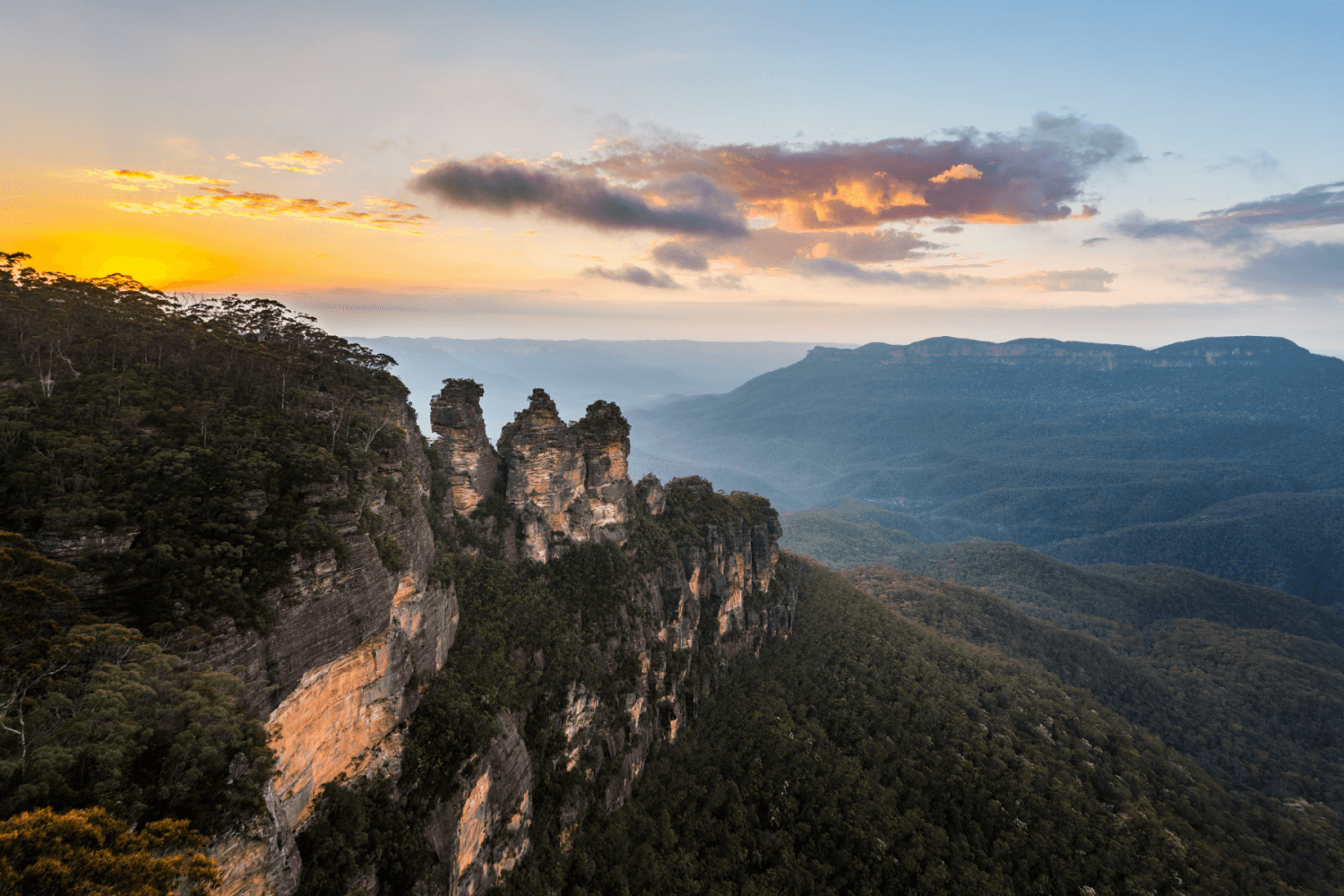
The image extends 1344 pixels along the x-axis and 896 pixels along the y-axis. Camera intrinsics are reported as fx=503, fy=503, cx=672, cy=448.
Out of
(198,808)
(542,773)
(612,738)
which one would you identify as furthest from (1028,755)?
(198,808)

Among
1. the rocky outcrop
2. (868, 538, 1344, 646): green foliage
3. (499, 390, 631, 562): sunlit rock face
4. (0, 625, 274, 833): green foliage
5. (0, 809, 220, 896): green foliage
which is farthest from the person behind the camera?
(868, 538, 1344, 646): green foliage

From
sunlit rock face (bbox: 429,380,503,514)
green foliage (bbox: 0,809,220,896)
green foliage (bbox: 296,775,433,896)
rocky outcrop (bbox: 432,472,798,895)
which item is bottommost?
rocky outcrop (bbox: 432,472,798,895)

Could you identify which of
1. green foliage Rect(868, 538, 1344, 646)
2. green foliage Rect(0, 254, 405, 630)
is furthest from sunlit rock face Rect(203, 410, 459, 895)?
green foliage Rect(868, 538, 1344, 646)

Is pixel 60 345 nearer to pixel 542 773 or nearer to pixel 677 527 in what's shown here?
pixel 542 773

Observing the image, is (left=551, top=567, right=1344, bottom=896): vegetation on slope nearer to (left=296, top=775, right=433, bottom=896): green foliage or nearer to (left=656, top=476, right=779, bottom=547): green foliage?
(left=296, top=775, right=433, bottom=896): green foliage

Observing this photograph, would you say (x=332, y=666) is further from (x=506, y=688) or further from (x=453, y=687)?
(x=506, y=688)
